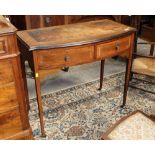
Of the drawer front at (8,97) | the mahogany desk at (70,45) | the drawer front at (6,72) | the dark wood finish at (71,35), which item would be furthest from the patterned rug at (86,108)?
the dark wood finish at (71,35)

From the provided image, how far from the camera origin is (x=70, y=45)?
1.76 metres

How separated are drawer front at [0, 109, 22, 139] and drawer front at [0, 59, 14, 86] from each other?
29 cm

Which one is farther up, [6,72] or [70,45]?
[70,45]

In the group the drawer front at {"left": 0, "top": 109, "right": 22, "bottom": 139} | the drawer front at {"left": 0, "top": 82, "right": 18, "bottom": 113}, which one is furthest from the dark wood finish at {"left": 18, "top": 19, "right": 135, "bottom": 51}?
the drawer front at {"left": 0, "top": 109, "right": 22, "bottom": 139}

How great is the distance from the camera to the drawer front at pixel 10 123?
1.81 meters

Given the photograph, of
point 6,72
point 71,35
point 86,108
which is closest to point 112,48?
point 71,35

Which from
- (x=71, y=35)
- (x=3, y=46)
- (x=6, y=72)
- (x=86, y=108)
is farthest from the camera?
(x=86, y=108)

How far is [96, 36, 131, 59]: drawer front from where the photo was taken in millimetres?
1947

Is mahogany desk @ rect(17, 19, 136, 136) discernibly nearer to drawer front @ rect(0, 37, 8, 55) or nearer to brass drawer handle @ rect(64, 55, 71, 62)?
brass drawer handle @ rect(64, 55, 71, 62)

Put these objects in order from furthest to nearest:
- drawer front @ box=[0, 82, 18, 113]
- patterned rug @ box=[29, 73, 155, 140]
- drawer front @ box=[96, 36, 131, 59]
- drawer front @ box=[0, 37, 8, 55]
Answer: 1. patterned rug @ box=[29, 73, 155, 140]
2. drawer front @ box=[96, 36, 131, 59]
3. drawer front @ box=[0, 82, 18, 113]
4. drawer front @ box=[0, 37, 8, 55]

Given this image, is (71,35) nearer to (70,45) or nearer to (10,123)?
(70,45)

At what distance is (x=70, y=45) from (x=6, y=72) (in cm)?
52

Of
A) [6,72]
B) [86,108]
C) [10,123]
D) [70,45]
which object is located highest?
[70,45]
